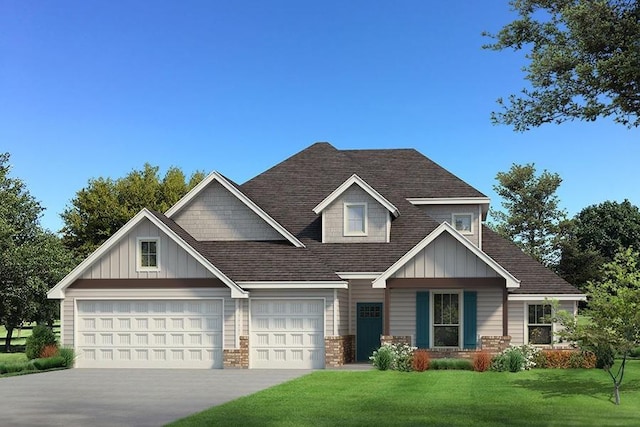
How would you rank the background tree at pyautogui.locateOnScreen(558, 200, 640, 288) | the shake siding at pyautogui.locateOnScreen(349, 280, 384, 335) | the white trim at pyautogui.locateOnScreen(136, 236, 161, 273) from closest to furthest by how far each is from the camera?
the white trim at pyautogui.locateOnScreen(136, 236, 161, 273), the shake siding at pyautogui.locateOnScreen(349, 280, 384, 335), the background tree at pyautogui.locateOnScreen(558, 200, 640, 288)

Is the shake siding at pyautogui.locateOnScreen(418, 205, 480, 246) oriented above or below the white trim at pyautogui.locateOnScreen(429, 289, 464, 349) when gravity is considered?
above

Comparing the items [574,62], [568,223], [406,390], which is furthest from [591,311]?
[568,223]

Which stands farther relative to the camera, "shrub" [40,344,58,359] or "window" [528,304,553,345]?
Answer: "window" [528,304,553,345]

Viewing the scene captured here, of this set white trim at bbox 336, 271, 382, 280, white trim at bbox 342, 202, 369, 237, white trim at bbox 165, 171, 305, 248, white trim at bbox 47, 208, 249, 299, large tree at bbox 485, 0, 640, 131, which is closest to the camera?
large tree at bbox 485, 0, 640, 131

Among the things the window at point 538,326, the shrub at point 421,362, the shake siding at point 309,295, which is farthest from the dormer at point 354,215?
the window at point 538,326

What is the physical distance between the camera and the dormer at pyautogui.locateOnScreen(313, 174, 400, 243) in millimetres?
32375

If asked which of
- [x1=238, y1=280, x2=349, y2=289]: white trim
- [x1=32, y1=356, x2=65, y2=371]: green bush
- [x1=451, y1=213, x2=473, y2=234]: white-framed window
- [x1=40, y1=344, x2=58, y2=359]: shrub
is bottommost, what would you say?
[x1=32, y1=356, x2=65, y2=371]: green bush

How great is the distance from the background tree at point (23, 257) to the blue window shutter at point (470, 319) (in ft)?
83.5

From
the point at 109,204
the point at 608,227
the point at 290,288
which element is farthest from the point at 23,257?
the point at 608,227

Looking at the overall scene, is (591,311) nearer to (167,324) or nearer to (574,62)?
(574,62)

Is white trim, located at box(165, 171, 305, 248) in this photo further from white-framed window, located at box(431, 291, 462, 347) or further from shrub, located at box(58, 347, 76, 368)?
shrub, located at box(58, 347, 76, 368)

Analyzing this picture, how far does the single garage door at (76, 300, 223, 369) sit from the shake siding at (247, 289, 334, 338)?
1.60m

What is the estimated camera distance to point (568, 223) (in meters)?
65.6

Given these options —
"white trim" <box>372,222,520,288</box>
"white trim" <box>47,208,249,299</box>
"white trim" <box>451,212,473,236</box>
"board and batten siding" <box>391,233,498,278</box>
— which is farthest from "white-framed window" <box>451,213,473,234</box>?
"white trim" <box>47,208,249,299</box>
